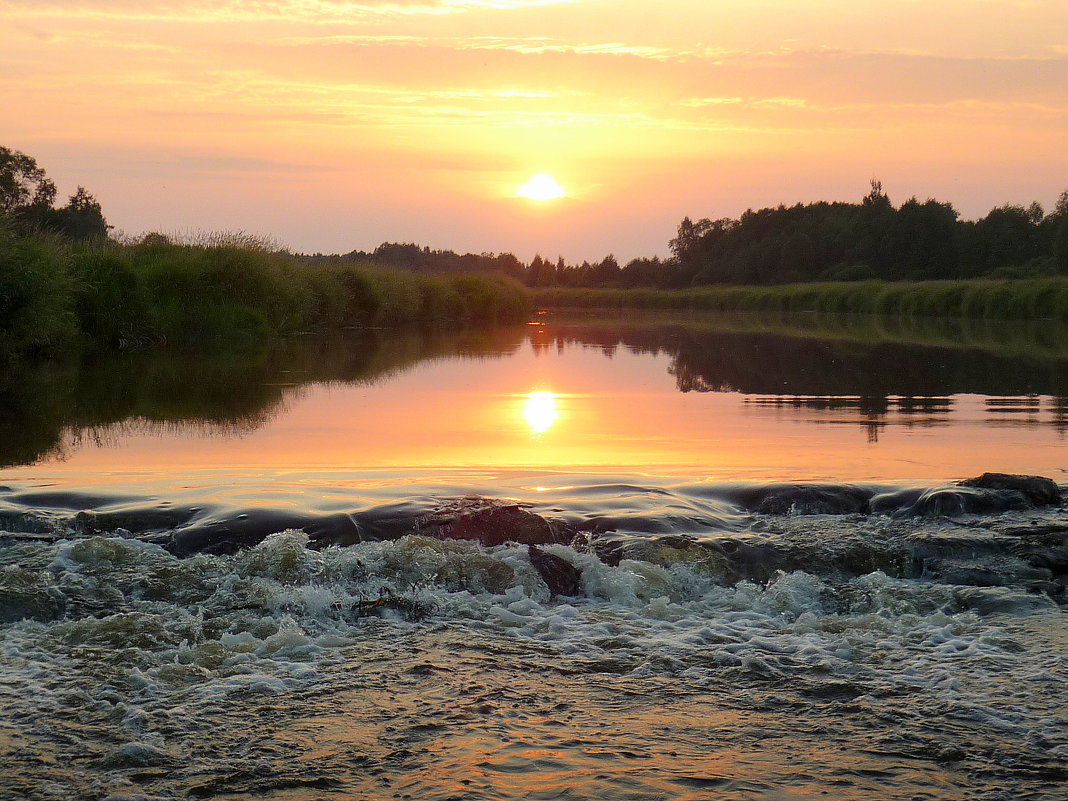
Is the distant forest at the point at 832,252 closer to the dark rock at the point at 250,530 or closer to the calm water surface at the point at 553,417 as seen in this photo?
the calm water surface at the point at 553,417

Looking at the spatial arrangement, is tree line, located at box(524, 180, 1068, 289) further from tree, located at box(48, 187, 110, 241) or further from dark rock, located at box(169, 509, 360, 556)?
dark rock, located at box(169, 509, 360, 556)

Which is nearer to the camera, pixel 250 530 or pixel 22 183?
pixel 250 530

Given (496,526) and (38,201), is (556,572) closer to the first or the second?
(496,526)

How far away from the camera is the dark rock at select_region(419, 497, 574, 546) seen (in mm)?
6746

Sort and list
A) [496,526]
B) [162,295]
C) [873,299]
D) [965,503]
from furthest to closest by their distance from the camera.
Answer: [873,299]
[162,295]
[965,503]
[496,526]

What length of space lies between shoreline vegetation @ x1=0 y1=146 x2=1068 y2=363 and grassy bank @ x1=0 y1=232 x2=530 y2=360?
0.04m

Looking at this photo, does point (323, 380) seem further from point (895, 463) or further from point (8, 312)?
point (895, 463)

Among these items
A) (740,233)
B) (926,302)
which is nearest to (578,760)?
(926,302)

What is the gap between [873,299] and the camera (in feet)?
183

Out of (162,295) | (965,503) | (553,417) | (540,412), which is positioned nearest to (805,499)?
(965,503)

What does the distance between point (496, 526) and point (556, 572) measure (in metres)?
0.75

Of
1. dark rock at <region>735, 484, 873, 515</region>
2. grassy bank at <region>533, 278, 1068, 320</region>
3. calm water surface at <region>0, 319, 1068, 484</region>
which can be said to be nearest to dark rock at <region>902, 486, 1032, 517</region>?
dark rock at <region>735, 484, 873, 515</region>

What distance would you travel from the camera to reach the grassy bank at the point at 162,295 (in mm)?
17484

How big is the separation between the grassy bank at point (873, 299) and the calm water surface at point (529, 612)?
116 feet
